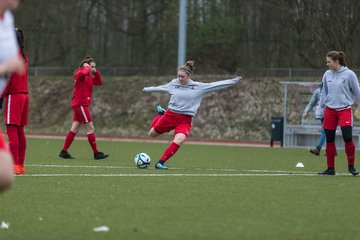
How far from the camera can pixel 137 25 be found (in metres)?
51.9

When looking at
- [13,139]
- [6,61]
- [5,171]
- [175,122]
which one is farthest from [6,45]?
[175,122]

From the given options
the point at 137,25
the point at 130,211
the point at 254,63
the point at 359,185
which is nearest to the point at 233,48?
the point at 254,63

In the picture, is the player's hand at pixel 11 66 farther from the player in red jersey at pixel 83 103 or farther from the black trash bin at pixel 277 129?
the black trash bin at pixel 277 129

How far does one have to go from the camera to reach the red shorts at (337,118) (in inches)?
569

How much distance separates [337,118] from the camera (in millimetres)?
14617

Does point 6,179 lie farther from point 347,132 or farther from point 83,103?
point 83,103

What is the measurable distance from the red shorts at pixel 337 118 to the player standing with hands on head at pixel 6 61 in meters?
8.54

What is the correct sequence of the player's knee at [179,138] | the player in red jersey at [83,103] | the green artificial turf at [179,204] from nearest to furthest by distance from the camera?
the green artificial turf at [179,204]
the player's knee at [179,138]
the player in red jersey at [83,103]

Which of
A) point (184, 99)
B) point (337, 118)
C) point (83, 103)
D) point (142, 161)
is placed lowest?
point (142, 161)

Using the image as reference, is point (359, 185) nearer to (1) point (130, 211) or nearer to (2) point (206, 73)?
(1) point (130, 211)

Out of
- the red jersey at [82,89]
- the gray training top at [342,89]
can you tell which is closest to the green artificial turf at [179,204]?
the gray training top at [342,89]

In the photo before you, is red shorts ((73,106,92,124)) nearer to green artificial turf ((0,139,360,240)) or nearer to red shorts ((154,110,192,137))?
red shorts ((154,110,192,137))

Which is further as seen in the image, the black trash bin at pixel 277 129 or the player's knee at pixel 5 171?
the black trash bin at pixel 277 129

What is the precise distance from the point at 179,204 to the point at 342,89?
544 cm
